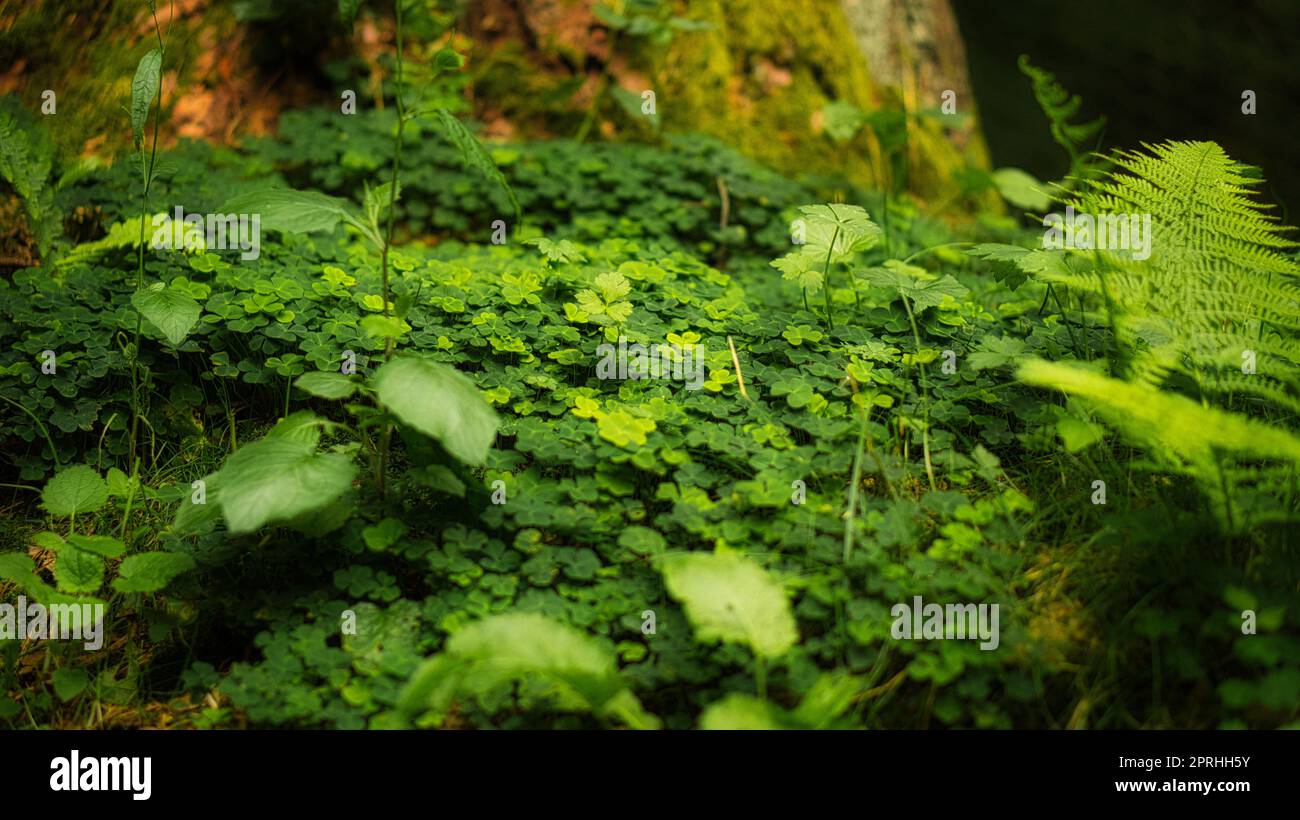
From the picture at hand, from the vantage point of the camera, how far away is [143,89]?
2.48 m

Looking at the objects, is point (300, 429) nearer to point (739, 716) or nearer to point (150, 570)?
point (150, 570)

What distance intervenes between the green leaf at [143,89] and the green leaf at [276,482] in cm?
113

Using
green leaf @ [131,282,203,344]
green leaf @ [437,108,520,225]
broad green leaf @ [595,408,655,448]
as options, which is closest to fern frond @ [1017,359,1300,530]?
broad green leaf @ [595,408,655,448]

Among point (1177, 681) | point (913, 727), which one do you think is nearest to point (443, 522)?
point (913, 727)

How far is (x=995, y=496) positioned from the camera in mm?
2365

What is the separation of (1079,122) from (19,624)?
9.88 m

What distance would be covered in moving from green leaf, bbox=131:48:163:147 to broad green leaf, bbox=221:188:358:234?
0.59 meters

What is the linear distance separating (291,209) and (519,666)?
4.36 ft

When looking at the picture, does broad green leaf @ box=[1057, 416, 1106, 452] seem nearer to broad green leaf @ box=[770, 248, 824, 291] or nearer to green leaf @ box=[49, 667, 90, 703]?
broad green leaf @ box=[770, 248, 824, 291]

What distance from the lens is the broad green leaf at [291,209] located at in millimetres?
2105

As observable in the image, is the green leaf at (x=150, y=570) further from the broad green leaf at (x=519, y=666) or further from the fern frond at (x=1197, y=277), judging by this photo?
the fern frond at (x=1197, y=277)

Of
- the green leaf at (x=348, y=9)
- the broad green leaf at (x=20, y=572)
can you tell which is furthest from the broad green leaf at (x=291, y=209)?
the broad green leaf at (x=20, y=572)

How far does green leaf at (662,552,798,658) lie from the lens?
72.0 inches
